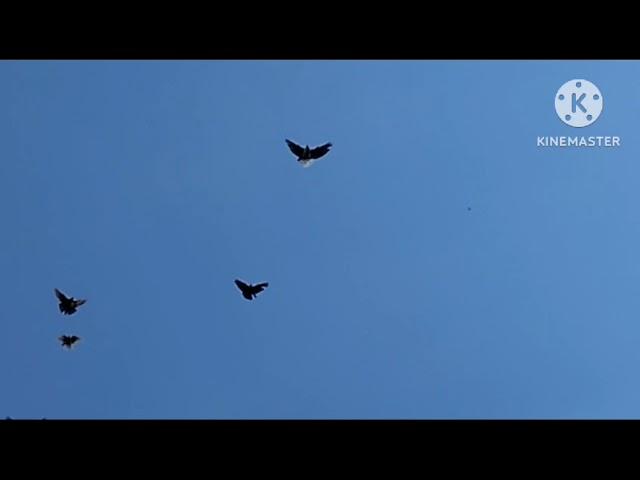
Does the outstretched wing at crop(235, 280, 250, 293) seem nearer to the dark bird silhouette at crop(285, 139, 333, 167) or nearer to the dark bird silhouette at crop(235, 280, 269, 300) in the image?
the dark bird silhouette at crop(235, 280, 269, 300)

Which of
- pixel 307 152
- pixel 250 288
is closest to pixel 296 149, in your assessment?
pixel 307 152

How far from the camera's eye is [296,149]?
6.57ft

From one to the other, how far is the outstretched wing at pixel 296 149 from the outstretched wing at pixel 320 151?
2 cm

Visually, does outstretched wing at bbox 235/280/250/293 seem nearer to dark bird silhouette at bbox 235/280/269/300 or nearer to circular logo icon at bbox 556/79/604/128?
dark bird silhouette at bbox 235/280/269/300

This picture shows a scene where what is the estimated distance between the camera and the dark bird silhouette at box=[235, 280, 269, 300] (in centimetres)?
201

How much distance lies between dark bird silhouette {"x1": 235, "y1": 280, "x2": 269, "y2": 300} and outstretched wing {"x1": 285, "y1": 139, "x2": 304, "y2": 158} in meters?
0.33

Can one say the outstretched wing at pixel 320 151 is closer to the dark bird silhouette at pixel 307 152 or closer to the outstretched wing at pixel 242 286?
the dark bird silhouette at pixel 307 152

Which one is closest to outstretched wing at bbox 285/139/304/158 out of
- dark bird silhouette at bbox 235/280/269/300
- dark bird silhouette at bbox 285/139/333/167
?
dark bird silhouette at bbox 285/139/333/167

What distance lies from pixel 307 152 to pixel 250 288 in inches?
14.5

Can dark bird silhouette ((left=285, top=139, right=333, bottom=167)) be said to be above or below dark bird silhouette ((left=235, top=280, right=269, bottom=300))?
above

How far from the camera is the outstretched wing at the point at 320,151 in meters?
2.00
